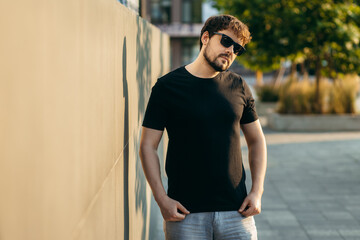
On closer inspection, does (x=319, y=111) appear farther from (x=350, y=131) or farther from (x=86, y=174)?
(x=86, y=174)

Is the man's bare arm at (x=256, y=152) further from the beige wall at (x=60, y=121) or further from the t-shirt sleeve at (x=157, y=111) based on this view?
the beige wall at (x=60, y=121)

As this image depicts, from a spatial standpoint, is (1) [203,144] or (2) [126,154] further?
(2) [126,154]

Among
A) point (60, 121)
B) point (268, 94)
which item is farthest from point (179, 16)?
point (60, 121)

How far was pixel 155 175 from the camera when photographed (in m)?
2.72

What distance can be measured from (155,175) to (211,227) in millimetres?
376

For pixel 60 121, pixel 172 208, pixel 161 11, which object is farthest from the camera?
pixel 161 11

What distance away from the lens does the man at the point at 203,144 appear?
8.86 feet

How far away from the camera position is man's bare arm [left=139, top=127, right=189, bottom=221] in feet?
8.79

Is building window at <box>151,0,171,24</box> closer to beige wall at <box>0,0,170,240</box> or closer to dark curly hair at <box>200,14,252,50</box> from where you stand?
dark curly hair at <box>200,14,252,50</box>

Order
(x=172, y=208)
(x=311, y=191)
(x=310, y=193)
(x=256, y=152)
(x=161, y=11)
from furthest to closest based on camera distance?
(x=161, y=11) < (x=311, y=191) < (x=310, y=193) < (x=256, y=152) < (x=172, y=208)

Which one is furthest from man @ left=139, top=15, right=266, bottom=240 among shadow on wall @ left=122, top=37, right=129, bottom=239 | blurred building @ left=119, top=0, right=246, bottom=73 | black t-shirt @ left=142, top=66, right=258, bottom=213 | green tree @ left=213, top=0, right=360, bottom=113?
blurred building @ left=119, top=0, right=246, bottom=73

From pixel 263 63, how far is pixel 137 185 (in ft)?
54.7

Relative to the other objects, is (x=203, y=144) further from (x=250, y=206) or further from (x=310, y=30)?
(x=310, y=30)

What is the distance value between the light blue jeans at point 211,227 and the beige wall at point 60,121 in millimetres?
319
